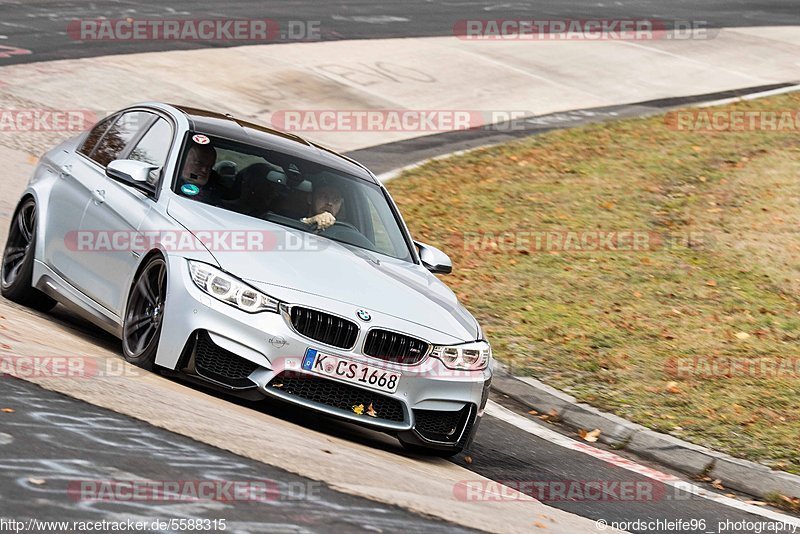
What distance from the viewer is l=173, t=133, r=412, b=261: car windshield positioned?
8086mm

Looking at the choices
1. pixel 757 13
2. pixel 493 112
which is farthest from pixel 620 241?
pixel 757 13

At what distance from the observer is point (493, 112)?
20.6 m

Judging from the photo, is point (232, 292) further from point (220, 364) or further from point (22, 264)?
point (22, 264)

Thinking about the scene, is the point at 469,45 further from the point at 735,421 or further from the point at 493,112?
the point at 735,421

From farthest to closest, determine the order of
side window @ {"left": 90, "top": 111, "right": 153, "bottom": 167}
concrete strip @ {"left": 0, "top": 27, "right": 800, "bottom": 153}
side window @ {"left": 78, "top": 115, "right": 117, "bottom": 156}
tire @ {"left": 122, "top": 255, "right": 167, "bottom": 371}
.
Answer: concrete strip @ {"left": 0, "top": 27, "right": 800, "bottom": 153} → side window @ {"left": 78, "top": 115, "right": 117, "bottom": 156} → side window @ {"left": 90, "top": 111, "right": 153, "bottom": 167} → tire @ {"left": 122, "top": 255, "right": 167, "bottom": 371}

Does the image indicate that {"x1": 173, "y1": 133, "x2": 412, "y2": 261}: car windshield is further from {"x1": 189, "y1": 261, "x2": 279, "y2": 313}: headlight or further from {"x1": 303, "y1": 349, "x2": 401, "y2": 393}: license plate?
{"x1": 303, "y1": 349, "x2": 401, "y2": 393}: license plate

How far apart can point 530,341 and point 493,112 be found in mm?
10341

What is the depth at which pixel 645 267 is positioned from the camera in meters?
13.3

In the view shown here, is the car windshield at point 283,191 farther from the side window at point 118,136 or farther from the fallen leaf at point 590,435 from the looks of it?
the fallen leaf at point 590,435

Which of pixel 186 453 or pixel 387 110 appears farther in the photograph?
pixel 387 110

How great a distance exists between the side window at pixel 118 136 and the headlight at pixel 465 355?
298 cm

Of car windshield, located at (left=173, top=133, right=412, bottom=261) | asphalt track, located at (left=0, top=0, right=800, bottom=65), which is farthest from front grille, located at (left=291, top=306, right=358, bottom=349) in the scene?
asphalt track, located at (left=0, top=0, right=800, bottom=65)

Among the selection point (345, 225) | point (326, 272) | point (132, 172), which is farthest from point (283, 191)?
point (326, 272)

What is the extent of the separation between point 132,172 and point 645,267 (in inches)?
270
